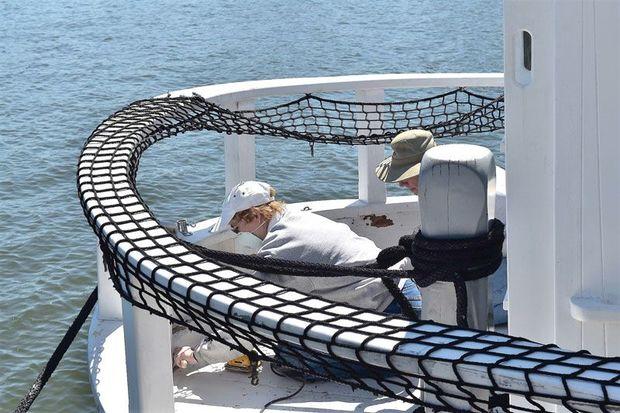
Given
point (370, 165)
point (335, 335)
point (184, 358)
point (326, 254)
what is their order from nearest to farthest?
point (335, 335)
point (326, 254)
point (184, 358)
point (370, 165)

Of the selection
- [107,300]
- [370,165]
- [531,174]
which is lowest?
[107,300]

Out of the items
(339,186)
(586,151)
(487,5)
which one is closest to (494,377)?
(586,151)

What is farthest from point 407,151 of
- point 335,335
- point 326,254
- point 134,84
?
point 134,84

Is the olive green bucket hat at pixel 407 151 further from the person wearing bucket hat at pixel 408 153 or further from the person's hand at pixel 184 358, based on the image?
the person's hand at pixel 184 358

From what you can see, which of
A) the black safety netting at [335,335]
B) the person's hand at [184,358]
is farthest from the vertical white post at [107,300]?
the black safety netting at [335,335]

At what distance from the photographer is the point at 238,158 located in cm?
575

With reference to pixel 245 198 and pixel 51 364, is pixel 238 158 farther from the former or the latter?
pixel 51 364

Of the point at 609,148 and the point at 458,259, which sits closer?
the point at 609,148

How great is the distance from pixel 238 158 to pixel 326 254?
1567mm

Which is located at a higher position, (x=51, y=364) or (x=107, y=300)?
(x=107, y=300)

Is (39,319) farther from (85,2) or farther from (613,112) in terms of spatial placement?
(85,2)

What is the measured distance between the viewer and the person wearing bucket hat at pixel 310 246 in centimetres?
428

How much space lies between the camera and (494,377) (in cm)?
205

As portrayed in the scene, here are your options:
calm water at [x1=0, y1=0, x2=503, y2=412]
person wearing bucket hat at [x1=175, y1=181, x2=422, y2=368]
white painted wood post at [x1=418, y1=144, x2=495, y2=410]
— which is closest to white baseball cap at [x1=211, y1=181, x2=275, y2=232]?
person wearing bucket hat at [x1=175, y1=181, x2=422, y2=368]
